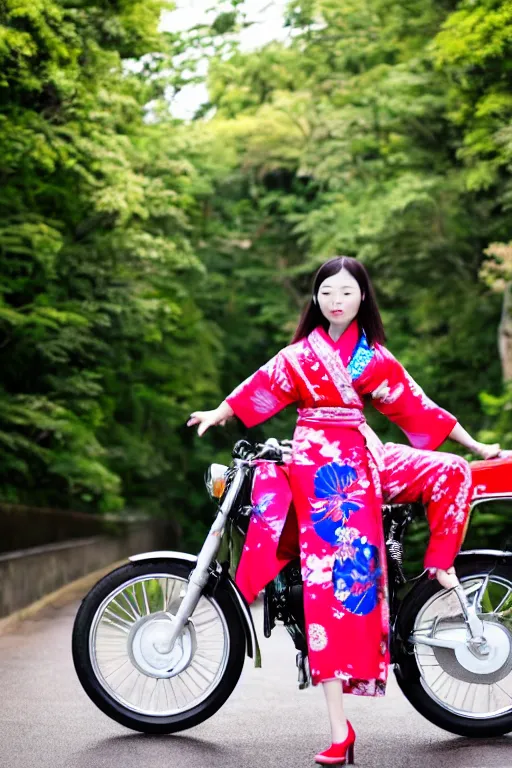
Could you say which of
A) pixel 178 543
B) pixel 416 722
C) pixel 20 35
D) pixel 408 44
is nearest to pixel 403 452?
pixel 416 722

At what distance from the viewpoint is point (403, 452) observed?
5598mm

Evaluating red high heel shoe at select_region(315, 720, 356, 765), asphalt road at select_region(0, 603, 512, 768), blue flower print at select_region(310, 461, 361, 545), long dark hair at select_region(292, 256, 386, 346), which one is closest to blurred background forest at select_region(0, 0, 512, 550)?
asphalt road at select_region(0, 603, 512, 768)

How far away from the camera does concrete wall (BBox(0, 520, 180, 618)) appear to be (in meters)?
11.8

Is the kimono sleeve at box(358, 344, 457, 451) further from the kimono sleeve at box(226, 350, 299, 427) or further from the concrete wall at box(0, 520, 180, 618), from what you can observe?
the concrete wall at box(0, 520, 180, 618)

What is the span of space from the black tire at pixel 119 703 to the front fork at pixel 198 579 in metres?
0.08

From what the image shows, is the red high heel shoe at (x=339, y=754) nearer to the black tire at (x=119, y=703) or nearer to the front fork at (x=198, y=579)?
the black tire at (x=119, y=703)

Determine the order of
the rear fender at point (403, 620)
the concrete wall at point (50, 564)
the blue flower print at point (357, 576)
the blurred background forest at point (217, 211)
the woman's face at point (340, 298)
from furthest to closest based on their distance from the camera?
the blurred background forest at point (217, 211), the concrete wall at point (50, 564), the rear fender at point (403, 620), the woman's face at point (340, 298), the blue flower print at point (357, 576)

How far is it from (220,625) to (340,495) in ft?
2.54

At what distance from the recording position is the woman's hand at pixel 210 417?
17.9 feet

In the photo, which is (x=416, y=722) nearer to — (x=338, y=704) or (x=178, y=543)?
(x=338, y=704)

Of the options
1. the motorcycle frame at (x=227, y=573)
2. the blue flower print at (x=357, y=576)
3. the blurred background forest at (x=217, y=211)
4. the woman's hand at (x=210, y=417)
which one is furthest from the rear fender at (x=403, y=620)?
the blurred background forest at (x=217, y=211)

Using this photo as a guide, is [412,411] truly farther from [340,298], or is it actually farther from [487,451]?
[340,298]

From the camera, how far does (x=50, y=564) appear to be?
1526 centimetres

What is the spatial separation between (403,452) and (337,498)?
387mm
